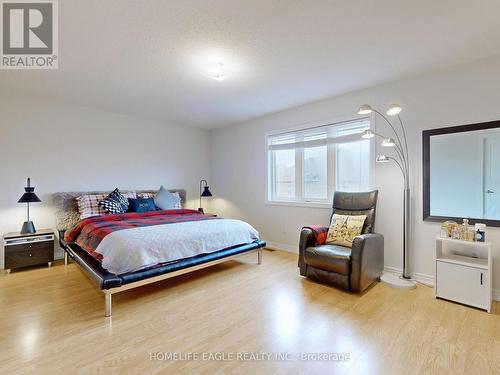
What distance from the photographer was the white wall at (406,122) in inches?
104

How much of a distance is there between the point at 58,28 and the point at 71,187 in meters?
2.75

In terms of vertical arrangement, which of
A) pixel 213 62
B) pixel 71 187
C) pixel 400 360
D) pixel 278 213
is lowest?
pixel 400 360

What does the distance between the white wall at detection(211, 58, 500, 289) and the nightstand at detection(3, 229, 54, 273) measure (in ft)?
10.8

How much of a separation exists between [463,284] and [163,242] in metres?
3.05

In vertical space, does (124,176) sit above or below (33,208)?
above

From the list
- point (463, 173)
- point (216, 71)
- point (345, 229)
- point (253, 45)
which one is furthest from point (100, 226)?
point (463, 173)

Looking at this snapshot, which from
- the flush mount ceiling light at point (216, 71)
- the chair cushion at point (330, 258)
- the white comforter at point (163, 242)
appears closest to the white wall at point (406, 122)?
the chair cushion at point (330, 258)

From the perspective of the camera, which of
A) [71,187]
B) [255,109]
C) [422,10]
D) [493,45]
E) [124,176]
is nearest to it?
[422,10]

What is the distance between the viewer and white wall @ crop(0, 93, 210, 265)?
3.61 m

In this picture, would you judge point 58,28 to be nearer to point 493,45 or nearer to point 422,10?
point 422,10

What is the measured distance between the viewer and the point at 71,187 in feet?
13.4

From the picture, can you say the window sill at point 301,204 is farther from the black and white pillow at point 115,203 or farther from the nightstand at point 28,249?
the nightstand at point 28,249

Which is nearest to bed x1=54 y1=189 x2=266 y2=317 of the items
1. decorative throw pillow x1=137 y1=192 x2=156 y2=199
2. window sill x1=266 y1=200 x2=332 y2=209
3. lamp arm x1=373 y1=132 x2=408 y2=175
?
decorative throw pillow x1=137 y1=192 x2=156 y2=199

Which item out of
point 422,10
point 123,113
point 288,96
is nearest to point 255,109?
point 288,96
